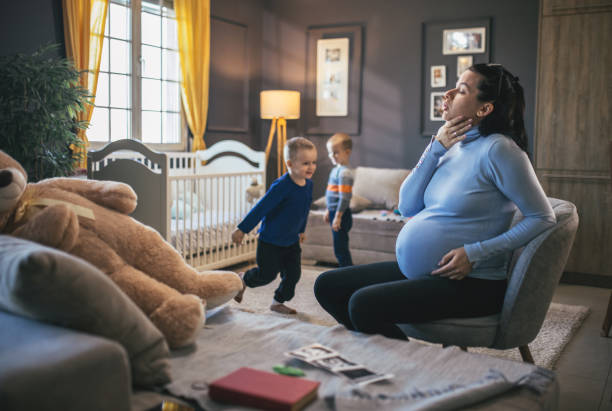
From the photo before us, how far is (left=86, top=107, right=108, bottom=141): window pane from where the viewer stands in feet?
13.0

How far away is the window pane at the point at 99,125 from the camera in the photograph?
13.0ft

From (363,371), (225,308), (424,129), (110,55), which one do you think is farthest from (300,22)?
(363,371)

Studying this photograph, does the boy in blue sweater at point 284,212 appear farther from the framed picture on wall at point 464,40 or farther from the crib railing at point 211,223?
the framed picture on wall at point 464,40

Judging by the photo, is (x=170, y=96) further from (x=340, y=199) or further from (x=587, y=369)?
(x=587, y=369)

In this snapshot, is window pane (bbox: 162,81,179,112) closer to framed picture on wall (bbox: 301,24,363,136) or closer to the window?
the window

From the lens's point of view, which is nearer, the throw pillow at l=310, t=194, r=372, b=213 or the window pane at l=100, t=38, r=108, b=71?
the window pane at l=100, t=38, r=108, b=71

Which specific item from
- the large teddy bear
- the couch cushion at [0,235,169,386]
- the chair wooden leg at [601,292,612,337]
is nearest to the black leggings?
the large teddy bear

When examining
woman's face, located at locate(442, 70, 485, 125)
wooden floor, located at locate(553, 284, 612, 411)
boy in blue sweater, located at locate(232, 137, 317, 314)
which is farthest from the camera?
boy in blue sweater, located at locate(232, 137, 317, 314)

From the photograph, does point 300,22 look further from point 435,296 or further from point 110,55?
point 435,296

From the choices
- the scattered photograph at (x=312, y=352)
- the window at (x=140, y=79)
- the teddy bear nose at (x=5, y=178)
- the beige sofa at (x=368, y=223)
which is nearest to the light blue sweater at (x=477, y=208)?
the scattered photograph at (x=312, y=352)

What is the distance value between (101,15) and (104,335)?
3205 millimetres

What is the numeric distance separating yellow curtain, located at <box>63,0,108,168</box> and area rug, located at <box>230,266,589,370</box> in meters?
1.37

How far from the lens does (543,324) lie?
2.84 m

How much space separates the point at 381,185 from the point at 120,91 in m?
2.18
